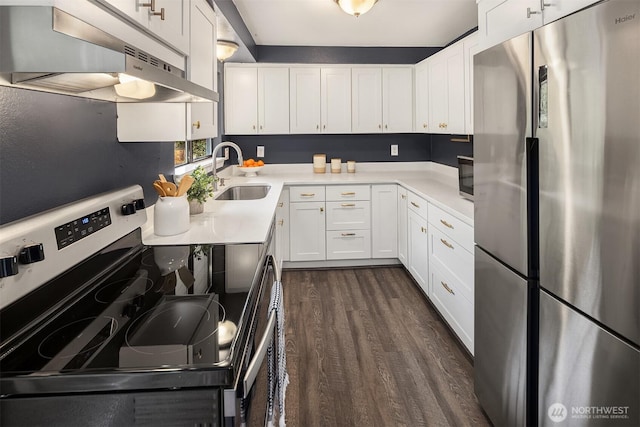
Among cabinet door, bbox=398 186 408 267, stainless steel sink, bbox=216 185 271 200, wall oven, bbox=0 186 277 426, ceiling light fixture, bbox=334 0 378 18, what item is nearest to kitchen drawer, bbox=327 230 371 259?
cabinet door, bbox=398 186 408 267

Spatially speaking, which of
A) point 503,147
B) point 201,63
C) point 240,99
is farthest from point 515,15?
point 240,99

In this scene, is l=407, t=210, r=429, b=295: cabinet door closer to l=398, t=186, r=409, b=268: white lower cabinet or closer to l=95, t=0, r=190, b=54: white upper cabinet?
l=398, t=186, r=409, b=268: white lower cabinet

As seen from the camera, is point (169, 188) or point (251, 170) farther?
point (251, 170)

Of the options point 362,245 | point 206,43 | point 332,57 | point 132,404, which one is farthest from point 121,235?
point 332,57

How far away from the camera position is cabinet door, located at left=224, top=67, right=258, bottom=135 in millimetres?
4504

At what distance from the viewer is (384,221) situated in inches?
171

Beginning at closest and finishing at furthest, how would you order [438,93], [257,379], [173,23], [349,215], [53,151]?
[257,379] < [53,151] < [173,23] < [438,93] < [349,215]

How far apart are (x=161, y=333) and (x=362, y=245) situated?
350 cm

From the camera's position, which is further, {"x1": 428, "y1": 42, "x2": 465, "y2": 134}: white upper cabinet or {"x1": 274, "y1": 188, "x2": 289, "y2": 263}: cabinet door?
{"x1": 274, "y1": 188, "x2": 289, "y2": 263}: cabinet door

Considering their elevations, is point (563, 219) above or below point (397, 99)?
below

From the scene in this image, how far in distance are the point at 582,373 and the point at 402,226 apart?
2.95m

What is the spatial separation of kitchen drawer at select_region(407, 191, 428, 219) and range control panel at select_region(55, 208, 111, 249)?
8.35 ft

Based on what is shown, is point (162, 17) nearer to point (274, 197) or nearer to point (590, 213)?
point (590, 213)

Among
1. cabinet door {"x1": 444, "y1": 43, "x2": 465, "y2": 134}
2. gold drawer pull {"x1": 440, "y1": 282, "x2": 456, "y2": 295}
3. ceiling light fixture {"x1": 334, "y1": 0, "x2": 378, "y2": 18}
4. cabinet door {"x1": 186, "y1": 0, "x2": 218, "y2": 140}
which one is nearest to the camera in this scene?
cabinet door {"x1": 186, "y1": 0, "x2": 218, "y2": 140}
